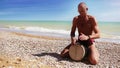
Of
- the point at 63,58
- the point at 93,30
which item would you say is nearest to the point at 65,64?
the point at 63,58

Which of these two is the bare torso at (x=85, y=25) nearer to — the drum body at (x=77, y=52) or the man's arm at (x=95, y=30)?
the man's arm at (x=95, y=30)

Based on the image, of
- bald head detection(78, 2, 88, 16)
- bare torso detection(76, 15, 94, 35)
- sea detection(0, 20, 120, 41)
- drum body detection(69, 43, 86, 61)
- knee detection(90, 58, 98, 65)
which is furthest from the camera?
sea detection(0, 20, 120, 41)

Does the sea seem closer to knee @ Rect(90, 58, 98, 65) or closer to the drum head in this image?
the drum head

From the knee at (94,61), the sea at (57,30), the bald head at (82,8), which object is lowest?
the sea at (57,30)

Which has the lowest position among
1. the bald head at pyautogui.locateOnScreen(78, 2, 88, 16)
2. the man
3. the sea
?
the sea

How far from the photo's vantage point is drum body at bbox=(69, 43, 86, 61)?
945cm

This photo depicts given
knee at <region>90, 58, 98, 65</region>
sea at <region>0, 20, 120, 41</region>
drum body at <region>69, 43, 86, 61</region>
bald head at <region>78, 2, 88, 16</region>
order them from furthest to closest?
sea at <region>0, 20, 120, 41</region> < drum body at <region>69, 43, 86, 61</region> < bald head at <region>78, 2, 88, 16</region> < knee at <region>90, 58, 98, 65</region>

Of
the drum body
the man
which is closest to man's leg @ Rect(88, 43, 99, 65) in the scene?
the man

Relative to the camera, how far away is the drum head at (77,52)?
9.46 m

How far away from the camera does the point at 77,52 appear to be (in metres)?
9.55

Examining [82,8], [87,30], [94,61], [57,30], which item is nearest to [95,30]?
[87,30]

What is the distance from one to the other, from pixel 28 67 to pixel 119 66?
10.8ft

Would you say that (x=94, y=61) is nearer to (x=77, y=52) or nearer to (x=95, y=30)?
(x=77, y=52)

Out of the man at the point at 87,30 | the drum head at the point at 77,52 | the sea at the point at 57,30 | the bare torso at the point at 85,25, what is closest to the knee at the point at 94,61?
the man at the point at 87,30
